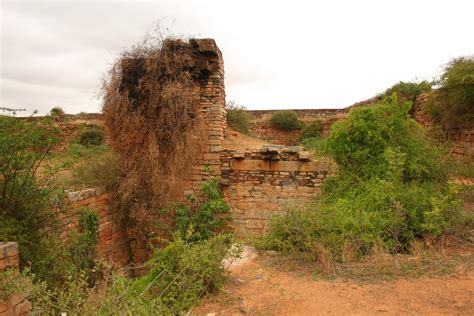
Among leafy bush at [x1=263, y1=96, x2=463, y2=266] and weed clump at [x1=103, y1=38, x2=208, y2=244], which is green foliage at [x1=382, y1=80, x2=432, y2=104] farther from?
weed clump at [x1=103, y1=38, x2=208, y2=244]

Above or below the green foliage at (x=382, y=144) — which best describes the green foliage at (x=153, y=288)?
below

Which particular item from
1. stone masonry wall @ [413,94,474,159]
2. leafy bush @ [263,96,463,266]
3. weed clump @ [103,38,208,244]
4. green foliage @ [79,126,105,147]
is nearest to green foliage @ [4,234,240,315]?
leafy bush @ [263,96,463,266]

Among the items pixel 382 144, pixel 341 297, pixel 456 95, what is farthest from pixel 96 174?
pixel 456 95

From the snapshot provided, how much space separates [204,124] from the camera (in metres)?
9.20

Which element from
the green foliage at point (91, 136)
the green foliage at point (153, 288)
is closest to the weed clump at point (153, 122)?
the green foliage at point (153, 288)

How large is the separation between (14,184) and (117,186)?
3.88m

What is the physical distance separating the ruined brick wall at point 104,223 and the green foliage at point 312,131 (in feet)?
34.7

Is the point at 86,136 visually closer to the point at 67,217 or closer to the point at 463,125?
the point at 67,217

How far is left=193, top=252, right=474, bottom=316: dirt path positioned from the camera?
3709 mm

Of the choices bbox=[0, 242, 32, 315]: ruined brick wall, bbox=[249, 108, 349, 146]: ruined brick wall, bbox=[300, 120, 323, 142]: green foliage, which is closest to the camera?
bbox=[0, 242, 32, 315]: ruined brick wall

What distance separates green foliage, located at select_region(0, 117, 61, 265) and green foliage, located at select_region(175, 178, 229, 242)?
3.87 meters

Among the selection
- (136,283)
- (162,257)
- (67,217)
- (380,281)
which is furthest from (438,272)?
(67,217)

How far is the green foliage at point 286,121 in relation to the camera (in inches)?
677

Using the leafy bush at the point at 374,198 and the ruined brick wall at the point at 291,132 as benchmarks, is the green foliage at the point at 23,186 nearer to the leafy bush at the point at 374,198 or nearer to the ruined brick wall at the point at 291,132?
the leafy bush at the point at 374,198
